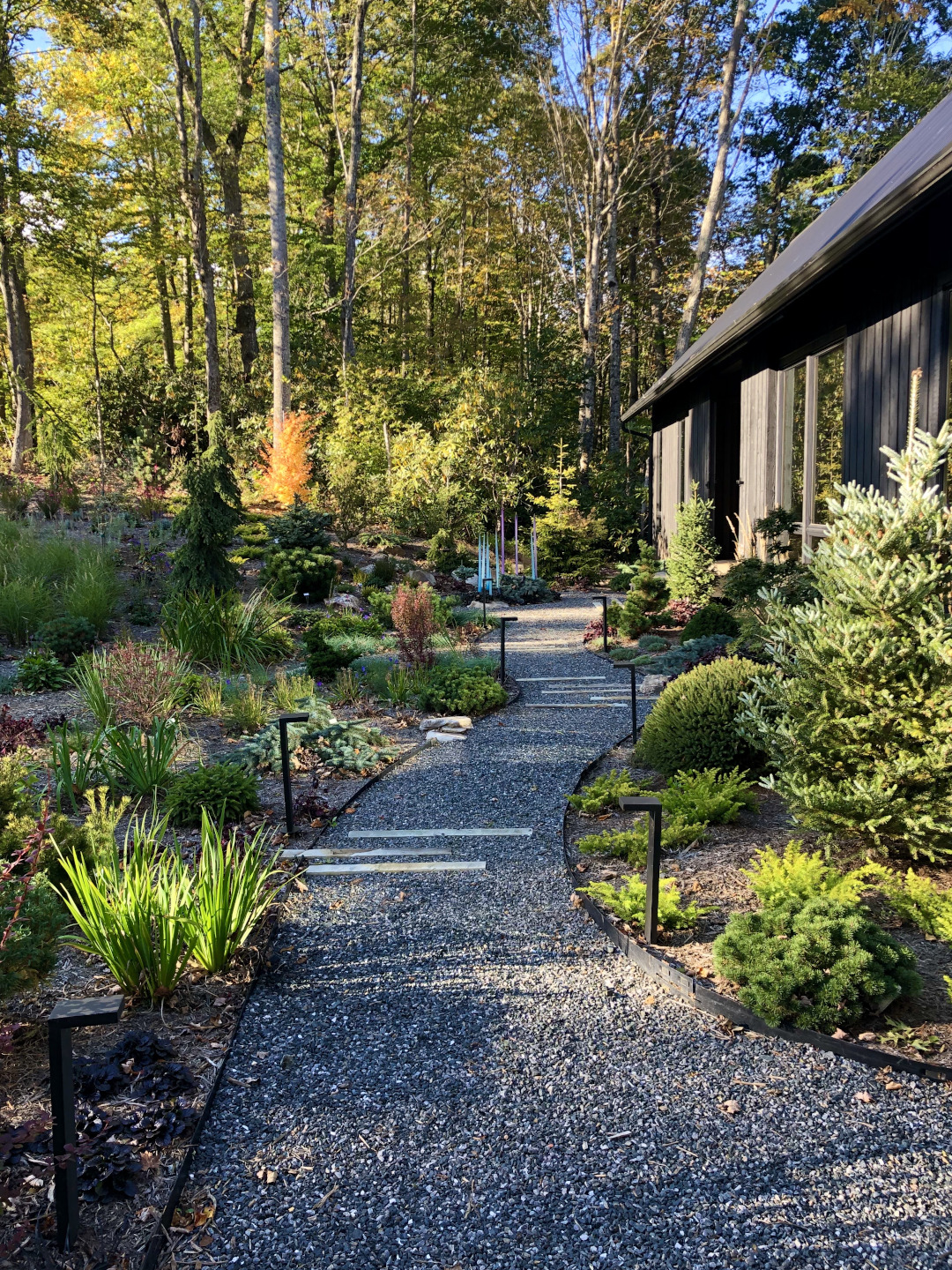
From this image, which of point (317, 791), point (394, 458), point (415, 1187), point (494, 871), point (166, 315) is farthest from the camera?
point (166, 315)

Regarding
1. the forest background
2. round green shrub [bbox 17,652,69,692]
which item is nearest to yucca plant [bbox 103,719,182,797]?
round green shrub [bbox 17,652,69,692]

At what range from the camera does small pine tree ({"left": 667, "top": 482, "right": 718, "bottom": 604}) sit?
10.7m

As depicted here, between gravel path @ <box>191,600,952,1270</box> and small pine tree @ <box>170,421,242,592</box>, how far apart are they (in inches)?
205

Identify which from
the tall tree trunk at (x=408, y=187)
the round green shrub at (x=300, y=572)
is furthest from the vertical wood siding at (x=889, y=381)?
the tall tree trunk at (x=408, y=187)

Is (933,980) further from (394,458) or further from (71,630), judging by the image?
(394,458)

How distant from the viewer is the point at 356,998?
3.04 metres

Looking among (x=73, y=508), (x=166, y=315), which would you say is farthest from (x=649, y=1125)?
(x=166, y=315)

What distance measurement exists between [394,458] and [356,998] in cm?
1380

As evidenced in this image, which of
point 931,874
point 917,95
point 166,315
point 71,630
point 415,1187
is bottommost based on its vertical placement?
point 415,1187

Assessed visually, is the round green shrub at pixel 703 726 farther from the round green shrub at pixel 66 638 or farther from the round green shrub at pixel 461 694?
the round green shrub at pixel 66 638

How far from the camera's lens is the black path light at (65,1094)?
73.6 inches

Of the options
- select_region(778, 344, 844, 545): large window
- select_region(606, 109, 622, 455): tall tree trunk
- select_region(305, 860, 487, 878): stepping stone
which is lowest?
select_region(305, 860, 487, 878): stepping stone

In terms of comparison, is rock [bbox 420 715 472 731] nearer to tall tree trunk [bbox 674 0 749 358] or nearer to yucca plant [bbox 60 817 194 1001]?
yucca plant [bbox 60 817 194 1001]

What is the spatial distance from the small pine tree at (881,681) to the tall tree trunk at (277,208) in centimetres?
1325
